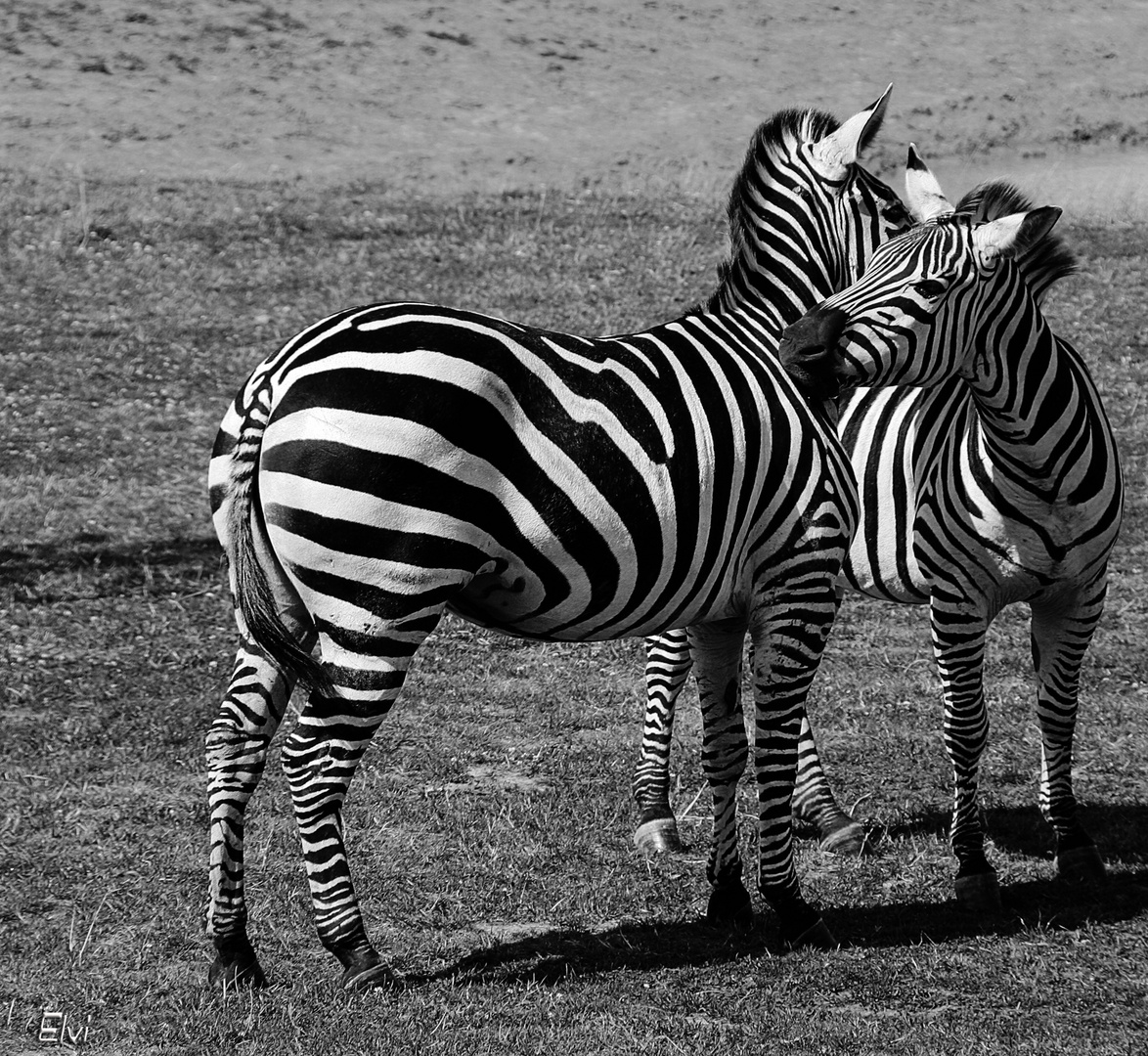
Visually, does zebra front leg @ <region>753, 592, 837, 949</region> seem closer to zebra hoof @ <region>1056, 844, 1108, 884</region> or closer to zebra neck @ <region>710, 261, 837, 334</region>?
zebra neck @ <region>710, 261, 837, 334</region>

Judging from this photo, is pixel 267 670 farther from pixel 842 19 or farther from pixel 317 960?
pixel 842 19

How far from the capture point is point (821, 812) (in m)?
7.43

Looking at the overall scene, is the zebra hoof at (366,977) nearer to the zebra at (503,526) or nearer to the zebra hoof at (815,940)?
the zebra at (503,526)

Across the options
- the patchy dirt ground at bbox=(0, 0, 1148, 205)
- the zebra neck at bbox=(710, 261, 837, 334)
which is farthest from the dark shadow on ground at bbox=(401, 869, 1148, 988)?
the patchy dirt ground at bbox=(0, 0, 1148, 205)

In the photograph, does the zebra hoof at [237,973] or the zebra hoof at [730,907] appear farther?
the zebra hoof at [730,907]

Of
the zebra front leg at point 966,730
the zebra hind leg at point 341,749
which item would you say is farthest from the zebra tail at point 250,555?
the zebra front leg at point 966,730

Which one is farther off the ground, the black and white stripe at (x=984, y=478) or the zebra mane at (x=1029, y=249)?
the zebra mane at (x=1029, y=249)

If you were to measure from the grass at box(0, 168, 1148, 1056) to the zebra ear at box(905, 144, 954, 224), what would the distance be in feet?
10.1

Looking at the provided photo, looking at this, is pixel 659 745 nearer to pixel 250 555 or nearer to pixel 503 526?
pixel 503 526

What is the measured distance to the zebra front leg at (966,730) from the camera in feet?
21.4

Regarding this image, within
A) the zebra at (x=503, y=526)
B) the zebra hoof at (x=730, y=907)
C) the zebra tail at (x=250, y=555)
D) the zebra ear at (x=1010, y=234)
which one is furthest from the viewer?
the zebra hoof at (x=730, y=907)

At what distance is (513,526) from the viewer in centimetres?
521

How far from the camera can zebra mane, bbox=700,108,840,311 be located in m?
6.50

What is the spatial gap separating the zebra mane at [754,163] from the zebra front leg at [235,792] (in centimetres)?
255
